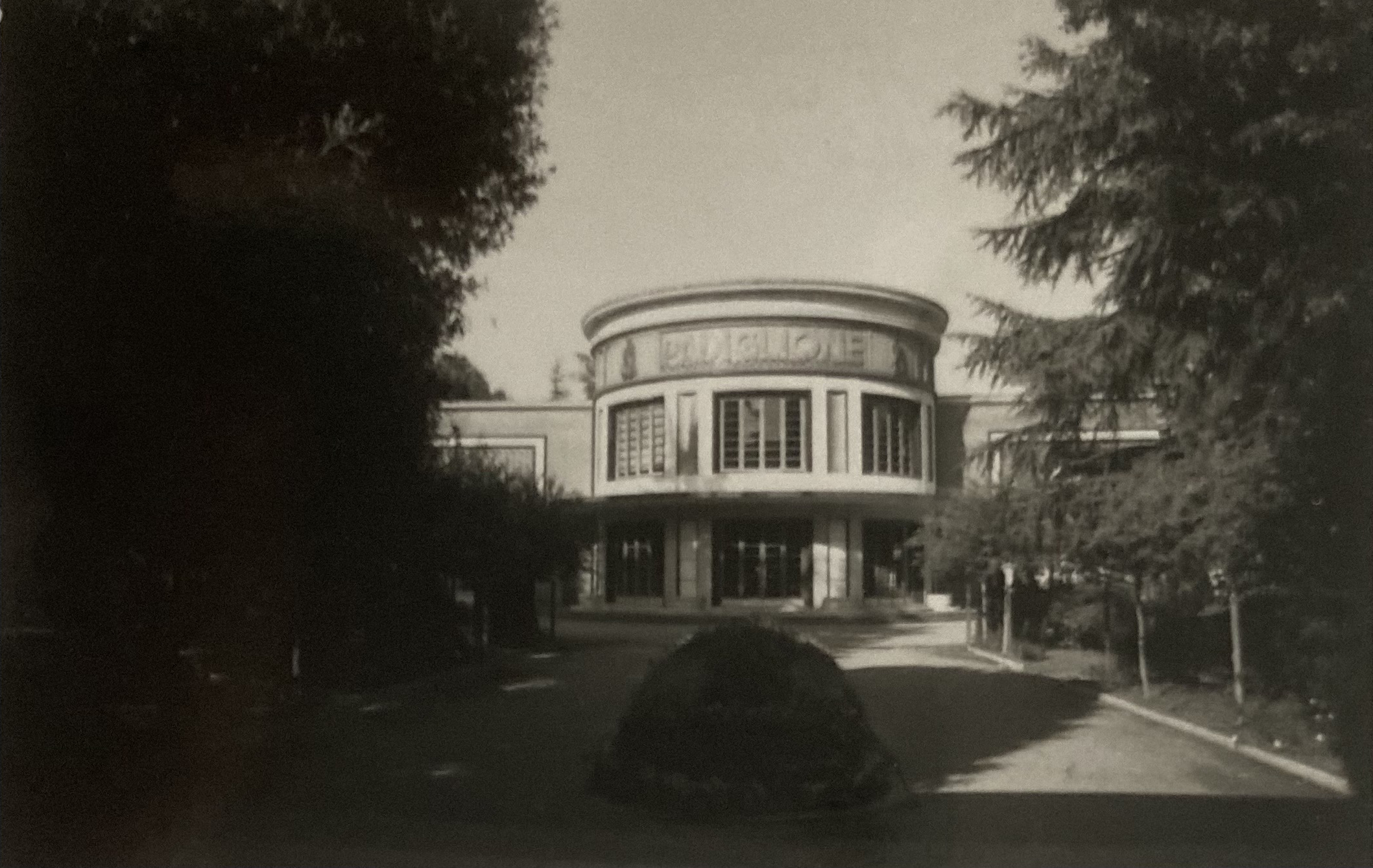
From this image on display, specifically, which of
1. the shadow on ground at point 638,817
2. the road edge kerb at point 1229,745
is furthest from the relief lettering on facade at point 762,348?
the road edge kerb at point 1229,745

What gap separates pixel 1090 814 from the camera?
6555 millimetres

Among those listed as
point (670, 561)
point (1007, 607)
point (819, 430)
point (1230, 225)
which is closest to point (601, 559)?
point (670, 561)

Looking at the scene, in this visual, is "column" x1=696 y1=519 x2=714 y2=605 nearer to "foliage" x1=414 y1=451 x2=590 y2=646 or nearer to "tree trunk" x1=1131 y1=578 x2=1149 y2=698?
"foliage" x1=414 y1=451 x2=590 y2=646

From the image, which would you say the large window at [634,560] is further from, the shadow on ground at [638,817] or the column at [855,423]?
the column at [855,423]

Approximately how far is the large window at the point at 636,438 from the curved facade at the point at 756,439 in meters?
0.02

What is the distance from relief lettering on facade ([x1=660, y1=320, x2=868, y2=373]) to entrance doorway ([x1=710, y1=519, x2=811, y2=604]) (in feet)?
5.16

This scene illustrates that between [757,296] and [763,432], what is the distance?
4.43m

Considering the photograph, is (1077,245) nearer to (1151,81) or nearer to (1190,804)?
(1151,81)

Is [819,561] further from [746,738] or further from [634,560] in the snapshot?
[746,738]

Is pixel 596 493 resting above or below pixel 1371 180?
below

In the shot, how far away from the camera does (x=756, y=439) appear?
12328mm

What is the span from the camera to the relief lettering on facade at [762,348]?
378 inches

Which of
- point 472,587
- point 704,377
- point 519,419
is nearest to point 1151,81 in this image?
point 704,377

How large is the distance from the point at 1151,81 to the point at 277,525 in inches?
267
